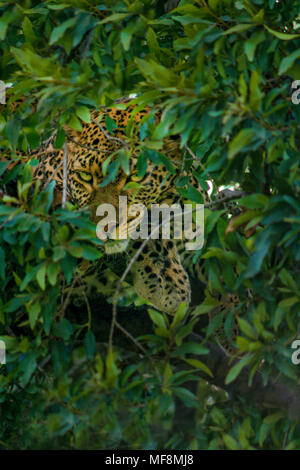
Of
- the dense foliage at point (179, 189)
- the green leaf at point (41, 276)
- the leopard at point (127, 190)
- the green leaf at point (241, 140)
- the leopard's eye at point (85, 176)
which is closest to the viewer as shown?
the green leaf at point (241, 140)

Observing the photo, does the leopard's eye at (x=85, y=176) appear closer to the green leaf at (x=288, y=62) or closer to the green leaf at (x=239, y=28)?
the green leaf at (x=239, y=28)

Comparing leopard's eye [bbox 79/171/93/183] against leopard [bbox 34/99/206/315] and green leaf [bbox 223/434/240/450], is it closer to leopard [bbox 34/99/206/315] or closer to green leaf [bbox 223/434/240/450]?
leopard [bbox 34/99/206/315]

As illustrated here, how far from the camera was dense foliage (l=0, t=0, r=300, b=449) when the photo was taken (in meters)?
2.64

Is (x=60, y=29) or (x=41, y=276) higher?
(x=60, y=29)

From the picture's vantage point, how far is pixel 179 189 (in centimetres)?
341

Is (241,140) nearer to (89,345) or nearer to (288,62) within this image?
(288,62)

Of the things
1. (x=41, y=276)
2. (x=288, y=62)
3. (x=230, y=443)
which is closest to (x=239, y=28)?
(x=288, y=62)

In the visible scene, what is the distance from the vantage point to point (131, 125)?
11.0 feet

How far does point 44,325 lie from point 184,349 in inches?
24.3

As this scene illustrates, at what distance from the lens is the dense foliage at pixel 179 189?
104 inches

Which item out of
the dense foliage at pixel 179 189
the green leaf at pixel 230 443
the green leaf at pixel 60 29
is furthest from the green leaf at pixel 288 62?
the green leaf at pixel 230 443

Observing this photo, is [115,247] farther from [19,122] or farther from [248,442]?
[248,442]

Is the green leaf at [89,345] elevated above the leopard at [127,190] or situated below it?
below
